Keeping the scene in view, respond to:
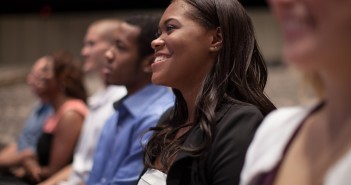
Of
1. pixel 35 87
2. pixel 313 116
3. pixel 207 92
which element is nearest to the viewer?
pixel 313 116

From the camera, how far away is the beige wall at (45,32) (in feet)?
44.1

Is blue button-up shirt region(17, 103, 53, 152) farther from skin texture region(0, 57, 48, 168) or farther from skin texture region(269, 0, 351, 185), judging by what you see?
skin texture region(269, 0, 351, 185)

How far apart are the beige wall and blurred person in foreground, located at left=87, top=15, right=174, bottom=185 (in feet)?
35.0

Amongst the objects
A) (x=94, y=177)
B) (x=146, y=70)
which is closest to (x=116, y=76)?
(x=146, y=70)

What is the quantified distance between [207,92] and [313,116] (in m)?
0.62

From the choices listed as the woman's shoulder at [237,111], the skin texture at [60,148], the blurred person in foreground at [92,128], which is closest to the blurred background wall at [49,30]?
the blurred person in foreground at [92,128]

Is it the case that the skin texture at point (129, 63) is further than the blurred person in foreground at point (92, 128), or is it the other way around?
the blurred person in foreground at point (92, 128)

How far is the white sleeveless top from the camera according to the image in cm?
176

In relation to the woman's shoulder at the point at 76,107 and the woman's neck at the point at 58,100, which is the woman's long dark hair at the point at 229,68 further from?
the woman's neck at the point at 58,100

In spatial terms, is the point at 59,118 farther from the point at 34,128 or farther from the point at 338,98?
the point at 338,98

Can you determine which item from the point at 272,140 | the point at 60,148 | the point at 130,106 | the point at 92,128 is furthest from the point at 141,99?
the point at 272,140

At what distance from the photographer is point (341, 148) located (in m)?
1.00

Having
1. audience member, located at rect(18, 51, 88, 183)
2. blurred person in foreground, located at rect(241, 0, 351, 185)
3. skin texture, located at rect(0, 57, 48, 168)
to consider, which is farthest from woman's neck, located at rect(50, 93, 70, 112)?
blurred person in foreground, located at rect(241, 0, 351, 185)

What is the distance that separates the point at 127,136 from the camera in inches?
95.5
